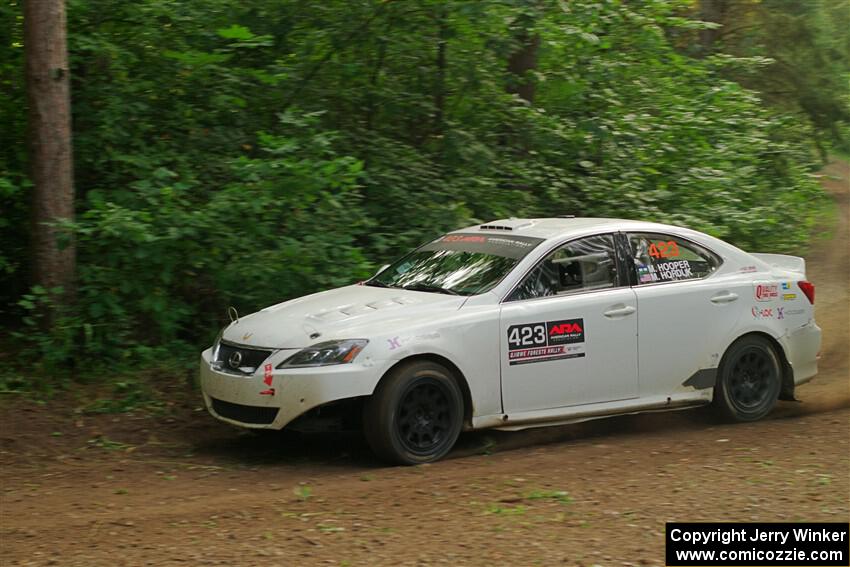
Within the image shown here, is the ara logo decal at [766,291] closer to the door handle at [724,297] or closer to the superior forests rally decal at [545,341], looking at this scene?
the door handle at [724,297]

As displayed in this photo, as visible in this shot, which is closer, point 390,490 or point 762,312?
point 390,490

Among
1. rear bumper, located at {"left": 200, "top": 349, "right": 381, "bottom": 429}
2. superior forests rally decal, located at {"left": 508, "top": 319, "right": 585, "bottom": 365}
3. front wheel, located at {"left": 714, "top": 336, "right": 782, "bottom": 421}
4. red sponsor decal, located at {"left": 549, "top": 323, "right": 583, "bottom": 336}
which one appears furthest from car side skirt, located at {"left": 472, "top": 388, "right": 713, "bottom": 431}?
rear bumper, located at {"left": 200, "top": 349, "right": 381, "bottom": 429}

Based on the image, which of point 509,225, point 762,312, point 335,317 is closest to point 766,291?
point 762,312

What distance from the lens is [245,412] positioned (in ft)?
24.8

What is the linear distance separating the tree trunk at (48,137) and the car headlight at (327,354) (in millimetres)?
3443

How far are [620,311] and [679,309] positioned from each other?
610 mm

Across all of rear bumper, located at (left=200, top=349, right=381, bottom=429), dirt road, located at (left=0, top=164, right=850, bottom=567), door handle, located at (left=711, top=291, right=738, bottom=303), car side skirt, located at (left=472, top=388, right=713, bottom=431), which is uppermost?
door handle, located at (left=711, top=291, right=738, bottom=303)

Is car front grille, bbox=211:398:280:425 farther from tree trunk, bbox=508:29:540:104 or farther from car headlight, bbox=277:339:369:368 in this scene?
tree trunk, bbox=508:29:540:104

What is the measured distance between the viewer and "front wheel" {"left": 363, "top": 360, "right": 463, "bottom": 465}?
724 centimetres

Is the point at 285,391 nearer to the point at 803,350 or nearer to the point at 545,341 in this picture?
the point at 545,341

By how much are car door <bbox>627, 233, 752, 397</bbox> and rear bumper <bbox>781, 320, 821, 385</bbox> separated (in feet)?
1.99

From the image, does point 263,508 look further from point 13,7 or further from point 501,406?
point 13,7

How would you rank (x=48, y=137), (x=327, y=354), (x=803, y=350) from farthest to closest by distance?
(x=48, y=137), (x=803, y=350), (x=327, y=354)

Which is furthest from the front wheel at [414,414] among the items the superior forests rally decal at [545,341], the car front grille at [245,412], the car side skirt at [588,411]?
the car front grille at [245,412]
